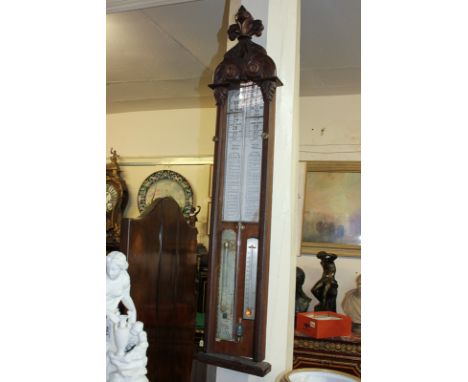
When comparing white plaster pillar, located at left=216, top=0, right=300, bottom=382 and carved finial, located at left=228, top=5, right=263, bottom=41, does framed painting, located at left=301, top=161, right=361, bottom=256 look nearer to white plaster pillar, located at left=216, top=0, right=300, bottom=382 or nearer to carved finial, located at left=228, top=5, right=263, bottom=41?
white plaster pillar, located at left=216, top=0, right=300, bottom=382

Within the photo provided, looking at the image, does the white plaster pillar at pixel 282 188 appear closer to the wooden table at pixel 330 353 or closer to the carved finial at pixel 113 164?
the wooden table at pixel 330 353

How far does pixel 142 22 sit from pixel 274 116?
1691mm

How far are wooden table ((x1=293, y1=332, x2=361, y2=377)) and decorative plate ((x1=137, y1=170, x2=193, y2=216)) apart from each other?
2.25m

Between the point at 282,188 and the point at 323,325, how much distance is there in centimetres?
149

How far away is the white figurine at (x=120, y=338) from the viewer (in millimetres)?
1304

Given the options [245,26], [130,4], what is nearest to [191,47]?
[130,4]

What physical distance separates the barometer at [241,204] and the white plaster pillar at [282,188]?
2.2 inches

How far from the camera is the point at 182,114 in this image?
4.95 meters

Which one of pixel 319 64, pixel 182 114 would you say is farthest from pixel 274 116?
pixel 182 114

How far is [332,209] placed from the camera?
4148 millimetres

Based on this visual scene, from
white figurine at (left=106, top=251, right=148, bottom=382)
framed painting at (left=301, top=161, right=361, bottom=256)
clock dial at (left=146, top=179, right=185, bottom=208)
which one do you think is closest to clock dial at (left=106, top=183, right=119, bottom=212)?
clock dial at (left=146, top=179, right=185, bottom=208)

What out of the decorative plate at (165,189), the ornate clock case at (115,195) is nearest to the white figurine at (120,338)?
the ornate clock case at (115,195)

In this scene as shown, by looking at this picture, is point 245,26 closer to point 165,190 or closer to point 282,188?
point 282,188

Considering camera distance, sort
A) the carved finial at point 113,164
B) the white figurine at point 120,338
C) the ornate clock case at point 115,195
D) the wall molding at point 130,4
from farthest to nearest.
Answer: the carved finial at point 113,164 < the ornate clock case at point 115,195 < the wall molding at point 130,4 < the white figurine at point 120,338
